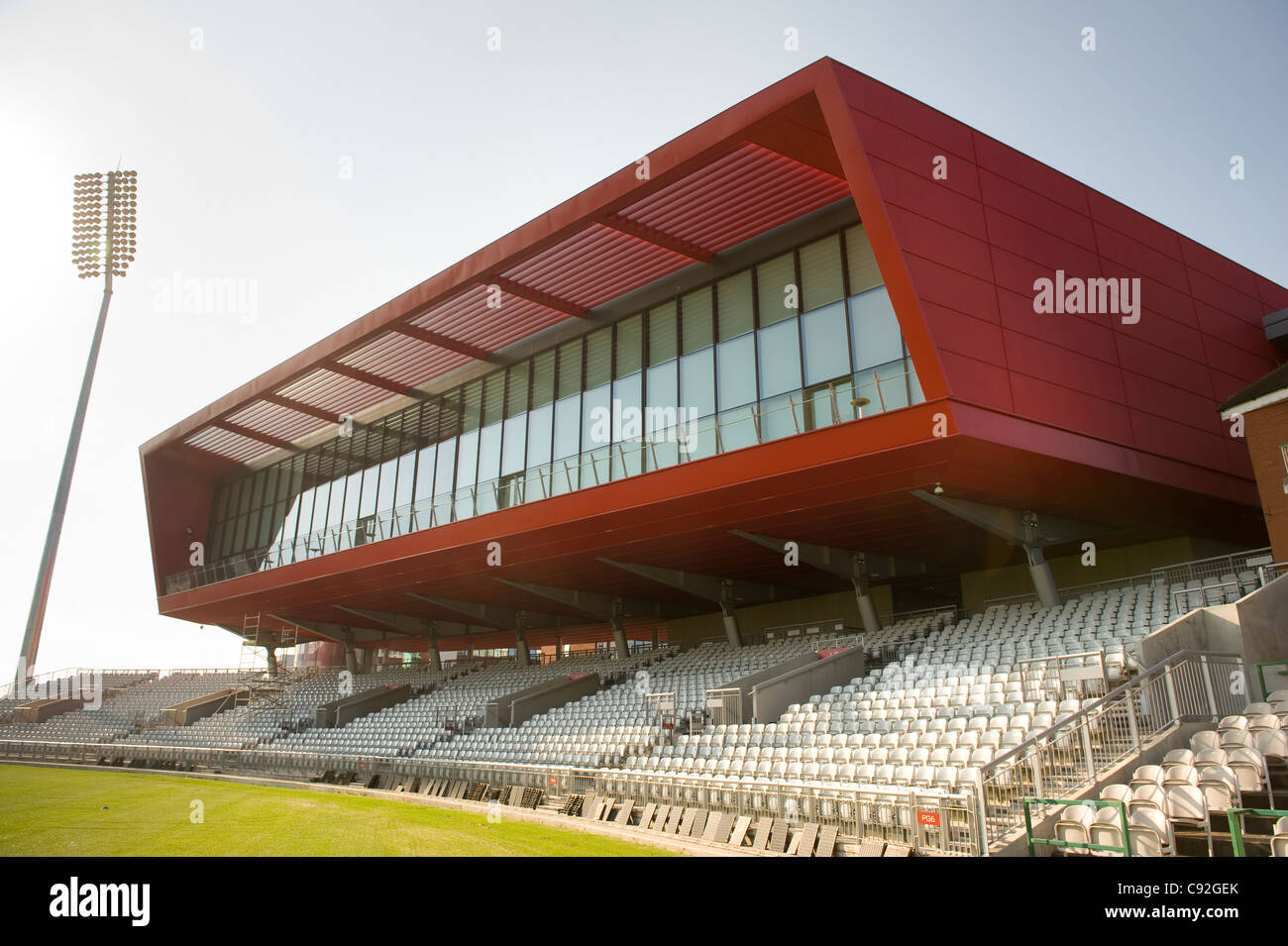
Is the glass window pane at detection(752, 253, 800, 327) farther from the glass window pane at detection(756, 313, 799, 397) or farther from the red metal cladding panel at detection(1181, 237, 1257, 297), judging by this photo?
the red metal cladding panel at detection(1181, 237, 1257, 297)

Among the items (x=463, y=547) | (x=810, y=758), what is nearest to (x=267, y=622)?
(x=463, y=547)

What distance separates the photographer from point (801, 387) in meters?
19.5

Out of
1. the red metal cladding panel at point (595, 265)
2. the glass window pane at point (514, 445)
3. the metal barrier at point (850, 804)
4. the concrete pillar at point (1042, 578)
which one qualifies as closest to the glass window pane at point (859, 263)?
the red metal cladding panel at point (595, 265)

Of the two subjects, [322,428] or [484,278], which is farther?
[322,428]

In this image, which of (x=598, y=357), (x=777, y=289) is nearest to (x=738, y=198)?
(x=777, y=289)

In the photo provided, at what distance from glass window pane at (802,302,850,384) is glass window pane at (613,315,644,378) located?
A: 528 centimetres

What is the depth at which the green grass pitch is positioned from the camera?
10.7 meters

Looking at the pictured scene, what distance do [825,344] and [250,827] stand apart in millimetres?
14197

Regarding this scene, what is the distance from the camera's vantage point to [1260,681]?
1262 centimetres

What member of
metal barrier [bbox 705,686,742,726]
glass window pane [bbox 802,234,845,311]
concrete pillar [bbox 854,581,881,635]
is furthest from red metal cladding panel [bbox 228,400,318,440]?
concrete pillar [bbox 854,581,881,635]
